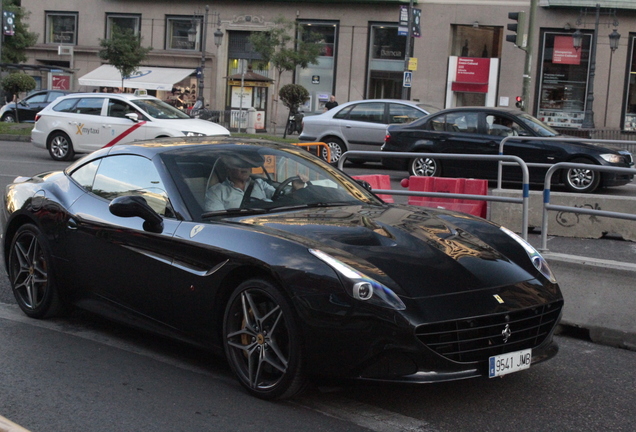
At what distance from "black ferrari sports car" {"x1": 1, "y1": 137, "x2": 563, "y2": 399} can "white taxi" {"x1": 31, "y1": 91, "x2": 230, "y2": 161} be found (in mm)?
12215

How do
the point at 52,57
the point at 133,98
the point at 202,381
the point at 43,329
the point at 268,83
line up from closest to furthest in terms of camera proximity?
the point at 202,381 → the point at 43,329 → the point at 133,98 → the point at 268,83 → the point at 52,57

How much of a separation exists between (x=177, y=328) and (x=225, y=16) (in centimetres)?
3756

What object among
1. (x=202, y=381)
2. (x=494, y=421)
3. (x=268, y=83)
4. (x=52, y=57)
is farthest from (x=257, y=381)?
(x=52, y=57)

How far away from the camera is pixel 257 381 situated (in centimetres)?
430

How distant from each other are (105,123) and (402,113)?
6902mm

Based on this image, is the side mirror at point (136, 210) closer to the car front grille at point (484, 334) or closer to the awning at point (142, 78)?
the car front grille at point (484, 334)

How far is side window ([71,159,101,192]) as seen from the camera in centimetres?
575

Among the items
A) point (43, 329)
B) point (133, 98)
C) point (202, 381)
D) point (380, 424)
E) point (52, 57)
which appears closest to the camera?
point (380, 424)

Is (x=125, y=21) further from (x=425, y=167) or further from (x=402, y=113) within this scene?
(x=425, y=167)

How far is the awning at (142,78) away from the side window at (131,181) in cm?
3454

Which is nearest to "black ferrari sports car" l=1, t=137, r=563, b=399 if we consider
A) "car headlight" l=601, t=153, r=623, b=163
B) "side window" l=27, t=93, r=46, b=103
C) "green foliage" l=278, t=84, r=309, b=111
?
"car headlight" l=601, t=153, r=623, b=163

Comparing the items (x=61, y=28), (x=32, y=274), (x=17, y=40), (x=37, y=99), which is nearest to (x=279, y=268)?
(x=32, y=274)

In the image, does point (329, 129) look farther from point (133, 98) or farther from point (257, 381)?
point (257, 381)

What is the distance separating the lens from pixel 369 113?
63.1 feet
